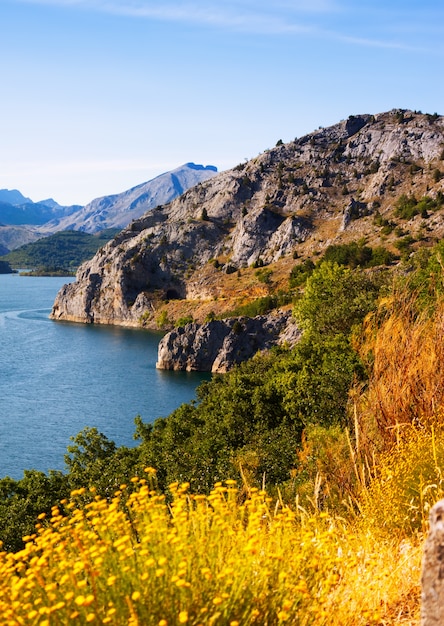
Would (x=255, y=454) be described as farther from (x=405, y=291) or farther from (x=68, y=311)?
(x=68, y=311)

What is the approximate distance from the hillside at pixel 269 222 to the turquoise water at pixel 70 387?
13.0m

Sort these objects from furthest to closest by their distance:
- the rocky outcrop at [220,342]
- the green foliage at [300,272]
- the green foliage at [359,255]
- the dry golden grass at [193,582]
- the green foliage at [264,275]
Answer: the green foliage at [264,275]
the green foliage at [300,272]
the green foliage at [359,255]
the rocky outcrop at [220,342]
the dry golden grass at [193,582]

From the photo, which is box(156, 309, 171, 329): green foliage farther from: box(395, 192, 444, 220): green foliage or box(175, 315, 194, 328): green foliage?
box(395, 192, 444, 220): green foliage

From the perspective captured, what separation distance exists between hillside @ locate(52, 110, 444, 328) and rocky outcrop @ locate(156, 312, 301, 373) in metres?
17.6

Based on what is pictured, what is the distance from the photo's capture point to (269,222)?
123688mm

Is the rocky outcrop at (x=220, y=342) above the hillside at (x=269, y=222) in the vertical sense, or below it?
below

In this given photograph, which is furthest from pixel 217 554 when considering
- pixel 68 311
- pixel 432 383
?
pixel 68 311

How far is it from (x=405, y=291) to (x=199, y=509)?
575cm

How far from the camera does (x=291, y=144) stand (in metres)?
143

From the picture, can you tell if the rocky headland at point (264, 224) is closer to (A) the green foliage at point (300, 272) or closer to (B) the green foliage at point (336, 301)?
(A) the green foliage at point (300, 272)

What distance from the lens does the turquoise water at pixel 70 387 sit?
4531 cm

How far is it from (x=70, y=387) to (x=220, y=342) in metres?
23.0

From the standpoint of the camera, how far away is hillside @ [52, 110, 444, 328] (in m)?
107

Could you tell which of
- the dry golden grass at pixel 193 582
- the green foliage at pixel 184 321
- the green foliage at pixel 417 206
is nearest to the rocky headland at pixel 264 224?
the green foliage at pixel 417 206
